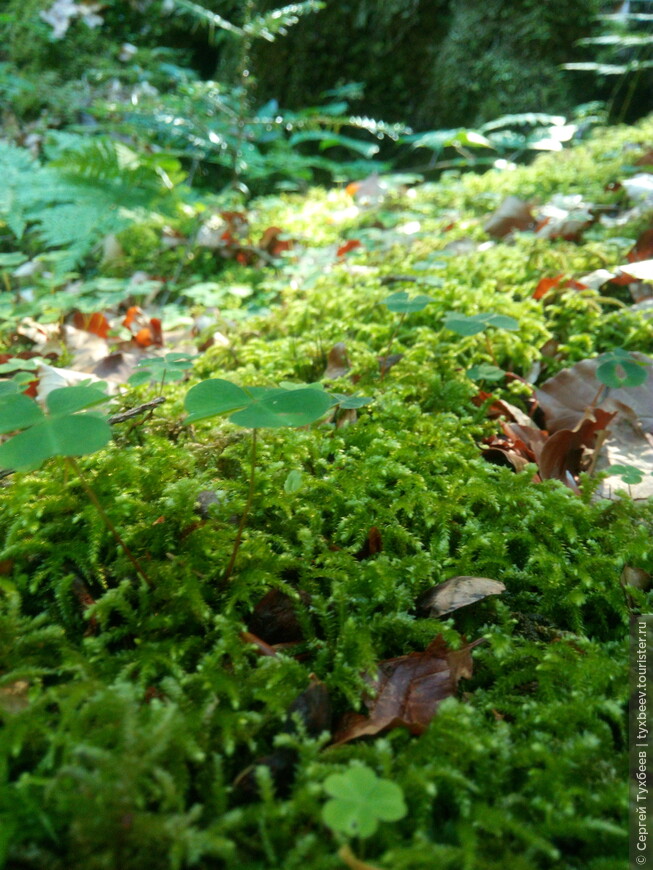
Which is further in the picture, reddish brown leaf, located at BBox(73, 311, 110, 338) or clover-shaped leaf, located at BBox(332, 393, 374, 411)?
reddish brown leaf, located at BBox(73, 311, 110, 338)

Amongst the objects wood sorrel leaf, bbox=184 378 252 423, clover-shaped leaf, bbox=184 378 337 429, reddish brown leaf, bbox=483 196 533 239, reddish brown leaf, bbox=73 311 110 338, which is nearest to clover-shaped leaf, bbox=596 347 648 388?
clover-shaped leaf, bbox=184 378 337 429

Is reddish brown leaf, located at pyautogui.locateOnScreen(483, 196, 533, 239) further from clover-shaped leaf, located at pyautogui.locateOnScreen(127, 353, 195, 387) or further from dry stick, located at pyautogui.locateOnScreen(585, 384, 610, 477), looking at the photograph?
clover-shaped leaf, located at pyautogui.locateOnScreen(127, 353, 195, 387)

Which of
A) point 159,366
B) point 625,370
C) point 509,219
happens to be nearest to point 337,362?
point 159,366

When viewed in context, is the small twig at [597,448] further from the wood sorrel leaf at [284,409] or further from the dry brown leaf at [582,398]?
the wood sorrel leaf at [284,409]

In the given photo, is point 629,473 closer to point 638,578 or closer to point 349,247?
point 638,578

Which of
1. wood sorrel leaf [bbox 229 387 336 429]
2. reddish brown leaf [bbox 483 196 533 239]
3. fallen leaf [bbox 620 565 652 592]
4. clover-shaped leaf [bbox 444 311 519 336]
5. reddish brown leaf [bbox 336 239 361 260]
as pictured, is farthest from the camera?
reddish brown leaf [bbox 336 239 361 260]

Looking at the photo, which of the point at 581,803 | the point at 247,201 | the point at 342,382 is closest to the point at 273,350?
the point at 342,382
